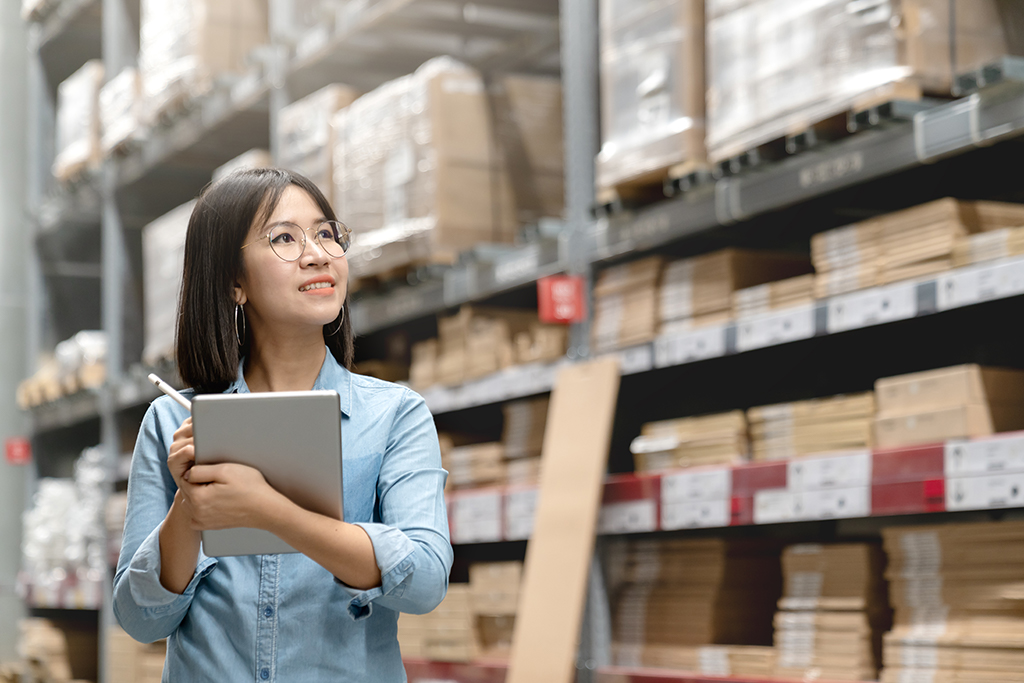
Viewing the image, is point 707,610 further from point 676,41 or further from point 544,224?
point 676,41

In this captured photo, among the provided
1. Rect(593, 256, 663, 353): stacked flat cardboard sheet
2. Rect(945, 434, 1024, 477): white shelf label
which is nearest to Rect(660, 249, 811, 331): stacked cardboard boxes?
Rect(593, 256, 663, 353): stacked flat cardboard sheet

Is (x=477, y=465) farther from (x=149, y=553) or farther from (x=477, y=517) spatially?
(x=149, y=553)

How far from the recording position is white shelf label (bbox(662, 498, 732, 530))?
3.53 m

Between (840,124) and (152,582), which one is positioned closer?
(152,582)

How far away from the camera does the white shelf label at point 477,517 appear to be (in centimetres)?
451

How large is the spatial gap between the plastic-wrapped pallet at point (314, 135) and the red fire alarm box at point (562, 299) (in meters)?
1.44

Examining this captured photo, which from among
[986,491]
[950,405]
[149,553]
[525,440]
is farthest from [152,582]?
[525,440]

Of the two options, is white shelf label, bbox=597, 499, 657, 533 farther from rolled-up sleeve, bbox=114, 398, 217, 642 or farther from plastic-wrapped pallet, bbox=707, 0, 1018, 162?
rolled-up sleeve, bbox=114, 398, 217, 642

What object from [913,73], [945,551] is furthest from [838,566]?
[913,73]

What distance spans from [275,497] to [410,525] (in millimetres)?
198

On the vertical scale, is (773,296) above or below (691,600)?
above

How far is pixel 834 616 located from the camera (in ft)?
11.0

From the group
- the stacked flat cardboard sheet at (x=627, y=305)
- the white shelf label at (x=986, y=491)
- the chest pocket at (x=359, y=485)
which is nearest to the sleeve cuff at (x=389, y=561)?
the chest pocket at (x=359, y=485)

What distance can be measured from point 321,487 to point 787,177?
2232 millimetres
